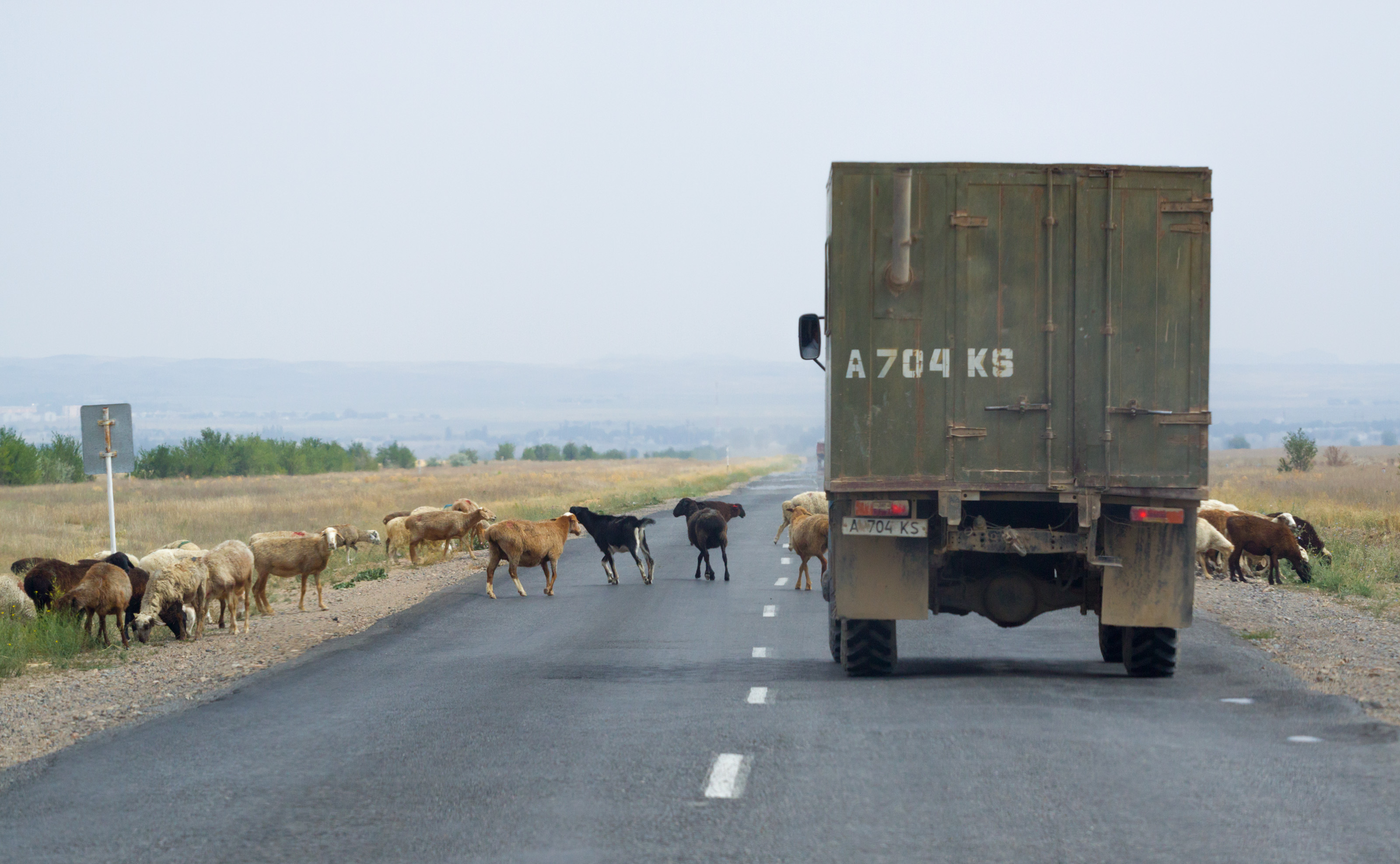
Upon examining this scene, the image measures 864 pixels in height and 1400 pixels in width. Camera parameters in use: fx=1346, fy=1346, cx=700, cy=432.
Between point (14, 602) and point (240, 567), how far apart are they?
9.31ft

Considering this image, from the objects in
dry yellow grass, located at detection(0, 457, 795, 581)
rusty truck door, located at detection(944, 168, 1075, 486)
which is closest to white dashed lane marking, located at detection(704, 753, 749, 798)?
rusty truck door, located at detection(944, 168, 1075, 486)

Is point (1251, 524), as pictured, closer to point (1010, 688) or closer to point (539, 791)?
point (1010, 688)

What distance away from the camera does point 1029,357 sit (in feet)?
34.8

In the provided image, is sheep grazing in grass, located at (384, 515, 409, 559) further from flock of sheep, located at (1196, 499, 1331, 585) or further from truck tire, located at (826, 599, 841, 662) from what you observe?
truck tire, located at (826, 599, 841, 662)

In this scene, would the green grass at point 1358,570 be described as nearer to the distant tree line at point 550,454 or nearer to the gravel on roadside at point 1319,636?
the gravel on roadside at point 1319,636

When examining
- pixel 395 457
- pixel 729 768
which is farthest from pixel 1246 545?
pixel 395 457

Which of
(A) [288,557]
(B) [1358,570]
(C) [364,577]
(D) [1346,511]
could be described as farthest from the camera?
(D) [1346,511]

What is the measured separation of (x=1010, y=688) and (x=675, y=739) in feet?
11.1

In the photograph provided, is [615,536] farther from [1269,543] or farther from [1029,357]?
[1029,357]

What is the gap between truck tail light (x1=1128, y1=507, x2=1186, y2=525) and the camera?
1045 centimetres

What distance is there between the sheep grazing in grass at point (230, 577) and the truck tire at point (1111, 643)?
10.4m

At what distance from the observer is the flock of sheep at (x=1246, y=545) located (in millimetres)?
21875

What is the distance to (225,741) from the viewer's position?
30.6 ft

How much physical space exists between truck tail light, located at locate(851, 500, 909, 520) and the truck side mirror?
1.39 metres
